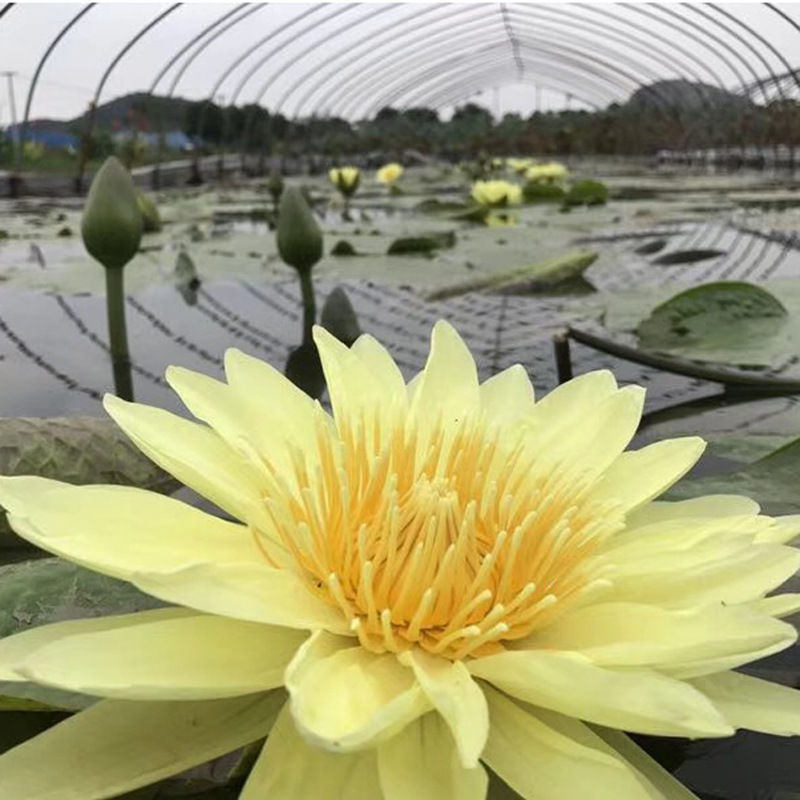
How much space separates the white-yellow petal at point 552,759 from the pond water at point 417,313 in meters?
0.11

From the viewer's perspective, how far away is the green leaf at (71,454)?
25.7 inches

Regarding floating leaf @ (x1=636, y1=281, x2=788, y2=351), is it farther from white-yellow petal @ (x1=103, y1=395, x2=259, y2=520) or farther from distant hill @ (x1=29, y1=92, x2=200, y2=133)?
distant hill @ (x1=29, y1=92, x2=200, y2=133)

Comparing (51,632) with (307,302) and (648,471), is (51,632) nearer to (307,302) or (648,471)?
(648,471)

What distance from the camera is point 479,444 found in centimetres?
48

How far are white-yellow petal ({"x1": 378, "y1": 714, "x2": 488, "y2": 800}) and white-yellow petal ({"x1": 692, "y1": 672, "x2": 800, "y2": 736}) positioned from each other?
11 cm

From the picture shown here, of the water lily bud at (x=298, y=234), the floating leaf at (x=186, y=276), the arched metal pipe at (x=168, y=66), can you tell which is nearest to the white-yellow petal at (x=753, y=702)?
the water lily bud at (x=298, y=234)

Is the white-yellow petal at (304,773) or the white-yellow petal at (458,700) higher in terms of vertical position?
the white-yellow petal at (458,700)

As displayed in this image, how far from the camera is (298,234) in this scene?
4.63 ft

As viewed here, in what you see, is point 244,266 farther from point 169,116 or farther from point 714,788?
point 169,116

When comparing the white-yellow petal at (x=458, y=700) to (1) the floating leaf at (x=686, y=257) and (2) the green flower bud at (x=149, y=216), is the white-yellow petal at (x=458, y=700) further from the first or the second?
(2) the green flower bud at (x=149, y=216)

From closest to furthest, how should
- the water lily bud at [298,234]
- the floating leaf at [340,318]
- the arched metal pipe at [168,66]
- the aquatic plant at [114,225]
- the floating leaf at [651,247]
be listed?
the aquatic plant at [114,225] → the floating leaf at [340,318] → the water lily bud at [298,234] → the floating leaf at [651,247] → the arched metal pipe at [168,66]

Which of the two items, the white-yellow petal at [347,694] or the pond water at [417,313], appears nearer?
the white-yellow petal at [347,694]

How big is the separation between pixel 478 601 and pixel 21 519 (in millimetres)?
189

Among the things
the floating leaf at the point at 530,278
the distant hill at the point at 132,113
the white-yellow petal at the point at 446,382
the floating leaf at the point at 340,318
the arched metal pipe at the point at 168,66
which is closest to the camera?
the white-yellow petal at the point at 446,382
